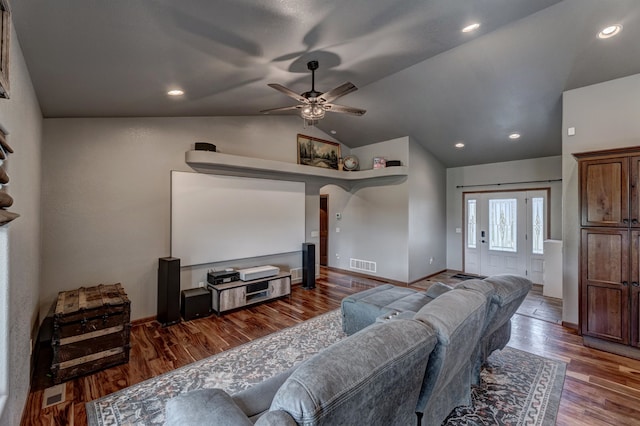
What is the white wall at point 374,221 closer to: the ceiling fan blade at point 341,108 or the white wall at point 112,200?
the ceiling fan blade at point 341,108

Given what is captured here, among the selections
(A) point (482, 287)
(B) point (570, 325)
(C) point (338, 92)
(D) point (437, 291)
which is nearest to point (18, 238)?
(C) point (338, 92)

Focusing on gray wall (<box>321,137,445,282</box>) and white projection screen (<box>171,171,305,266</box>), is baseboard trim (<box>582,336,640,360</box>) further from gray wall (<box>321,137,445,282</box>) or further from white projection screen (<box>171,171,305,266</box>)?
white projection screen (<box>171,171,305,266</box>)

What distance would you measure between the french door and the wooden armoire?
10.0 ft

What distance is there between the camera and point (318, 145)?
6.31 m

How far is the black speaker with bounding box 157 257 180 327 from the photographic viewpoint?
3848mm

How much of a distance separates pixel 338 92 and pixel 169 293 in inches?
132

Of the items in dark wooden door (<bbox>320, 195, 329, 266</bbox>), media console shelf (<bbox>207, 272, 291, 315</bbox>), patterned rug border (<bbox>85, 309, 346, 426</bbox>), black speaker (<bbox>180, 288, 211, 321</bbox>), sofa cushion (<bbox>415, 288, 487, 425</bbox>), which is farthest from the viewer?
dark wooden door (<bbox>320, 195, 329, 266</bbox>)

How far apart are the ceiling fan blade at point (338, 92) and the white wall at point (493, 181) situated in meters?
5.29

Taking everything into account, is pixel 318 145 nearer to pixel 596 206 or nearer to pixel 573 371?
pixel 596 206

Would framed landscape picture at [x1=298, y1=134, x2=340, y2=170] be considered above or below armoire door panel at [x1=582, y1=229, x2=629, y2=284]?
above

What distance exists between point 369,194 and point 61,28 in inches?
227

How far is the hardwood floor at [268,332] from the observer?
2.26m

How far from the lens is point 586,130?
3736mm

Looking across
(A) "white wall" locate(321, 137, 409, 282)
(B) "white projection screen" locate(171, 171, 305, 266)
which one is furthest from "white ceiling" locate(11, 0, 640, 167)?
(A) "white wall" locate(321, 137, 409, 282)
